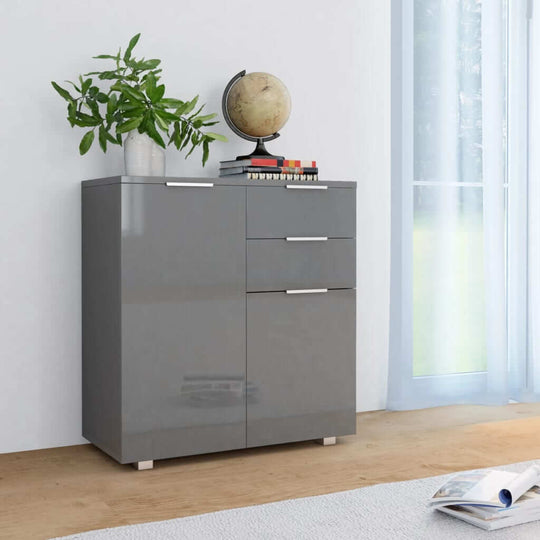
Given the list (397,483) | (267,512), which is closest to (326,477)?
(397,483)

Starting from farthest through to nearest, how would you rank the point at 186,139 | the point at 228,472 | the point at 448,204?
1. the point at 448,204
2. the point at 186,139
3. the point at 228,472

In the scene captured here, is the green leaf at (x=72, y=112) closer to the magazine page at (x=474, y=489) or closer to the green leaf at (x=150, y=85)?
the green leaf at (x=150, y=85)

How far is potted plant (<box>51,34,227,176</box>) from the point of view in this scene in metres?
3.01

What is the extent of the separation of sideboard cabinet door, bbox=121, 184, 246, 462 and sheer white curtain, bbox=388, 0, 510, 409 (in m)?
1.09

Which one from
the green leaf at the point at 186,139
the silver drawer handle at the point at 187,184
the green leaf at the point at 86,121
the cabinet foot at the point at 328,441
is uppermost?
the green leaf at the point at 86,121

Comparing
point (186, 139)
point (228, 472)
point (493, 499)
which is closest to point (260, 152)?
point (186, 139)

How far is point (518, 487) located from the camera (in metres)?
2.33

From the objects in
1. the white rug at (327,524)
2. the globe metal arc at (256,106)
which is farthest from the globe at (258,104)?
the white rug at (327,524)

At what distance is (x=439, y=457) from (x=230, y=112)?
157cm

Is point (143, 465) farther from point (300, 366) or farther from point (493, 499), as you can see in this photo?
point (493, 499)

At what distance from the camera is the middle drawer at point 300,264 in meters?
3.12

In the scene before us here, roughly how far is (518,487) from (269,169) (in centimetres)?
145

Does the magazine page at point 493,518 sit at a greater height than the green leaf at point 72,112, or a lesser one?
lesser

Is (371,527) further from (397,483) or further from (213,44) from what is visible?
(213,44)
